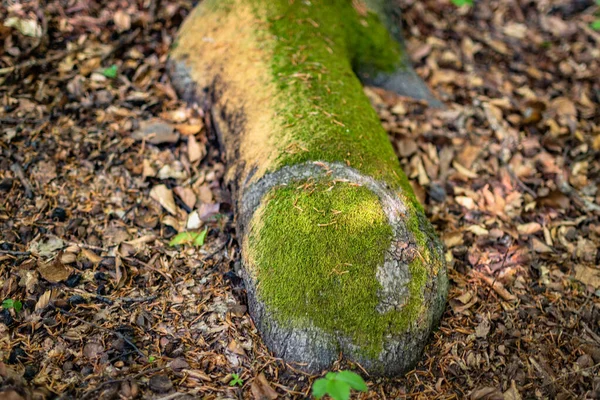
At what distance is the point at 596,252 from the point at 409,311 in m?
1.65

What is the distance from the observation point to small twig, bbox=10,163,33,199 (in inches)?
120

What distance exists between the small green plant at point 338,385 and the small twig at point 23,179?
2234 millimetres

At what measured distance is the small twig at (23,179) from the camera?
10.0 ft

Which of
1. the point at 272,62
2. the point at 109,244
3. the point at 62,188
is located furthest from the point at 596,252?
the point at 62,188

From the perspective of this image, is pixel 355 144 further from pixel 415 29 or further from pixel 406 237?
pixel 415 29

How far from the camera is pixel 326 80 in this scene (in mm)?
3254

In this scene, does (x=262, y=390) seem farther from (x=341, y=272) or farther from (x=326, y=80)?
(x=326, y=80)

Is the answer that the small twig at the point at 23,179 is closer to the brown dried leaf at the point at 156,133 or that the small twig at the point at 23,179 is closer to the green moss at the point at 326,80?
the brown dried leaf at the point at 156,133

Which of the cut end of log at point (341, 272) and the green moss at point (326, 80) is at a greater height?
the green moss at point (326, 80)

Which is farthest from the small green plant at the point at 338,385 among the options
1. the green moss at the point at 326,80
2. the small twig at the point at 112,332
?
the green moss at the point at 326,80

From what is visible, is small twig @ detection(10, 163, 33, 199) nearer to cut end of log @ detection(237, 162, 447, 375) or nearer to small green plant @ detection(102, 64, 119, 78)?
small green plant @ detection(102, 64, 119, 78)

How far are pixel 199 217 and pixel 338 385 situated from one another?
1.54 metres

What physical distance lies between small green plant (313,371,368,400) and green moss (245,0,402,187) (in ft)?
3.85

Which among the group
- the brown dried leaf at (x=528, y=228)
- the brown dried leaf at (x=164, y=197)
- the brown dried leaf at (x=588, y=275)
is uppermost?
the brown dried leaf at (x=164, y=197)
